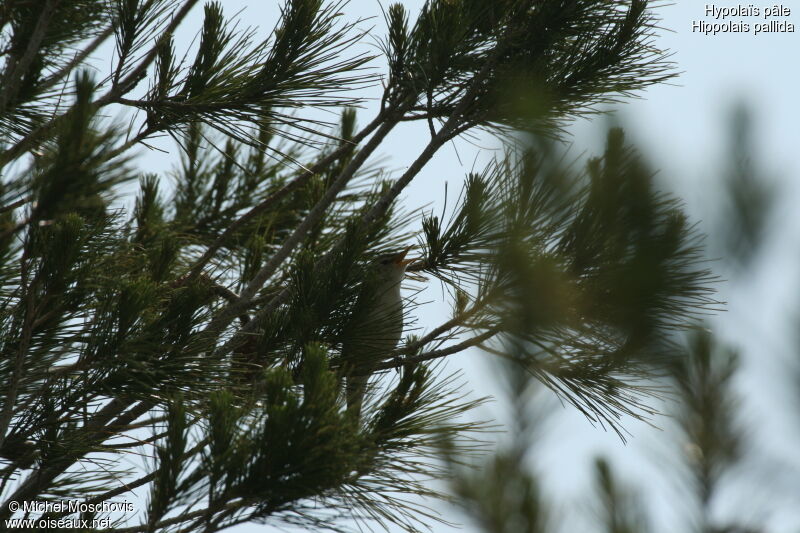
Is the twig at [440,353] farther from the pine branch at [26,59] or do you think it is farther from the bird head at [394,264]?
the pine branch at [26,59]

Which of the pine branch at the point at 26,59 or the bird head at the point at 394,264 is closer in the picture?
the pine branch at the point at 26,59

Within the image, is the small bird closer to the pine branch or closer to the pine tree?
the pine tree

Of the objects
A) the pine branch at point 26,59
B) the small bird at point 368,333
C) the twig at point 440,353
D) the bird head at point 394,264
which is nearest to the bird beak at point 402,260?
the bird head at point 394,264

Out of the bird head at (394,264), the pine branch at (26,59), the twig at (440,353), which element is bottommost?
the twig at (440,353)

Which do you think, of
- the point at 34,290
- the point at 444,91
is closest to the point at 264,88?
the point at 444,91

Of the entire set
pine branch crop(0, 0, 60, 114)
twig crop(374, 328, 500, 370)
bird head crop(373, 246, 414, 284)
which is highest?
pine branch crop(0, 0, 60, 114)

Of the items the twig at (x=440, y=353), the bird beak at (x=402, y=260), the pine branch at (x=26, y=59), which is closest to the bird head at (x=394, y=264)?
the bird beak at (x=402, y=260)

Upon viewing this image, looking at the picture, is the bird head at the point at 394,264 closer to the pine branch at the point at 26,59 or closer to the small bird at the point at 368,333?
the small bird at the point at 368,333

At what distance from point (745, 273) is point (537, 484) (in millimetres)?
591

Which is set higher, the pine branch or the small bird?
the pine branch


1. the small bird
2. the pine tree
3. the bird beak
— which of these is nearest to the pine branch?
the pine tree

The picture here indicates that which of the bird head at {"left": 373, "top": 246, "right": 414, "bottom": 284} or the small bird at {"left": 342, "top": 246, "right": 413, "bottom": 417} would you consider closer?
the small bird at {"left": 342, "top": 246, "right": 413, "bottom": 417}

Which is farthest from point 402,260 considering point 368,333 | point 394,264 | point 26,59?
point 26,59

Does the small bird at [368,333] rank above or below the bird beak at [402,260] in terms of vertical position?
below
